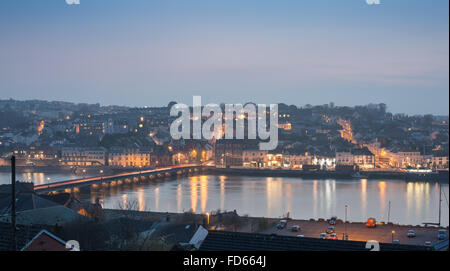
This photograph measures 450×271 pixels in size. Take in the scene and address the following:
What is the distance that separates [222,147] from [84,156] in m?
3.28

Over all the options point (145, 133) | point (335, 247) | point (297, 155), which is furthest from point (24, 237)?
point (145, 133)

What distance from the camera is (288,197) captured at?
8102 mm

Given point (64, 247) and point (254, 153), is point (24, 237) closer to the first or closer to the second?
point (64, 247)

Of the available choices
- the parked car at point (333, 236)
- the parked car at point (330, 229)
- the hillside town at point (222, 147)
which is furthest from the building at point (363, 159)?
the parked car at point (333, 236)

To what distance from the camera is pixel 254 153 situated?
14.2 metres

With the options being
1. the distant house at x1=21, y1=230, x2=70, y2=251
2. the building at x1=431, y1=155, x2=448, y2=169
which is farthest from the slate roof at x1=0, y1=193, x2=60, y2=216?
the building at x1=431, y1=155, x2=448, y2=169

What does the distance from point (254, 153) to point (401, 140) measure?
4.00m

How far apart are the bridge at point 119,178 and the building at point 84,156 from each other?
256 cm

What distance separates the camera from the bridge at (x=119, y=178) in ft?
26.9

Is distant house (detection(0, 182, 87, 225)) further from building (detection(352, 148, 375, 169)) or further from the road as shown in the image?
building (detection(352, 148, 375, 169))

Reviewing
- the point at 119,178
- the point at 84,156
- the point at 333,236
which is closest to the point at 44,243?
the point at 333,236

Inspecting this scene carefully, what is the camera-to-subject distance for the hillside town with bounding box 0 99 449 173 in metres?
13.5

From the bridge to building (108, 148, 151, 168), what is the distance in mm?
1624

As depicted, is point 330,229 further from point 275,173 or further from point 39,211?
point 275,173
